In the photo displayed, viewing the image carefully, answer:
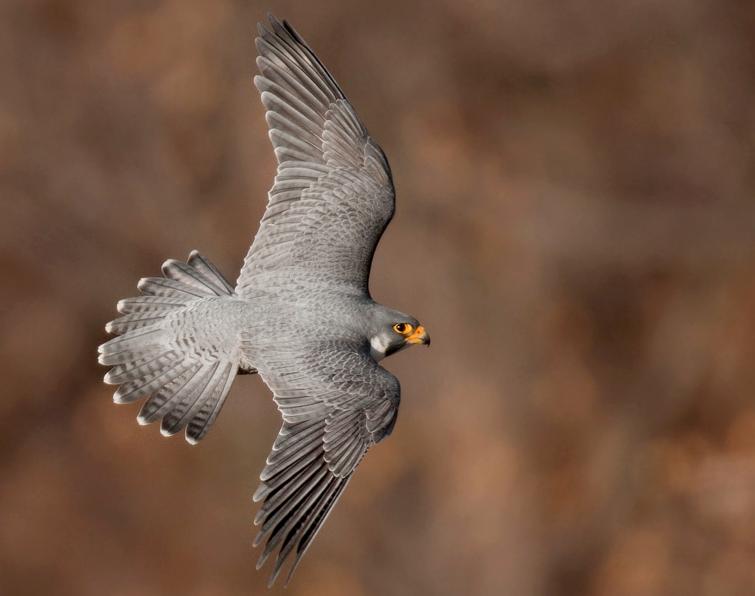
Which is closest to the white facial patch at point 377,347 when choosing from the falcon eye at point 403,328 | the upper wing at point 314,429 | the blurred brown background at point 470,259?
the falcon eye at point 403,328

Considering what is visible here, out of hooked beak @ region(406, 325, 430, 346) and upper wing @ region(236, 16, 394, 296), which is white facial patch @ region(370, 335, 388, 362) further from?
upper wing @ region(236, 16, 394, 296)

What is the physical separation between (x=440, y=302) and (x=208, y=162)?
11.4 feet

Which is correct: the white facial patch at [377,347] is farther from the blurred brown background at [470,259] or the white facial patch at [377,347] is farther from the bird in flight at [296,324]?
the blurred brown background at [470,259]

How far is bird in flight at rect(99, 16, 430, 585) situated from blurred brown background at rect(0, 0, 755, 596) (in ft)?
21.1

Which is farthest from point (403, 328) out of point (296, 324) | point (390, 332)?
point (296, 324)

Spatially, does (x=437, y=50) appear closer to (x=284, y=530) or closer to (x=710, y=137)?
(x=710, y=137)

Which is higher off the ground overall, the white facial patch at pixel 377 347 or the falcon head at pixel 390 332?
the falcon head at pixel 390 332

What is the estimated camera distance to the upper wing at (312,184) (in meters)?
7.45

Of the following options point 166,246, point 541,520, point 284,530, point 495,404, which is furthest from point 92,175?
point 284,530

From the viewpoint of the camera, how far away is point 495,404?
15.7 m

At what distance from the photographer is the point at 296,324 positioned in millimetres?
6918

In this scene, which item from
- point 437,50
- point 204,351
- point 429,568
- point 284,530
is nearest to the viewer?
point 284,530

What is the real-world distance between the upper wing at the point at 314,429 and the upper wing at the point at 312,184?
74cm

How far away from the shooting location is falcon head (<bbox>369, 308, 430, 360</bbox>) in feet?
23.7
